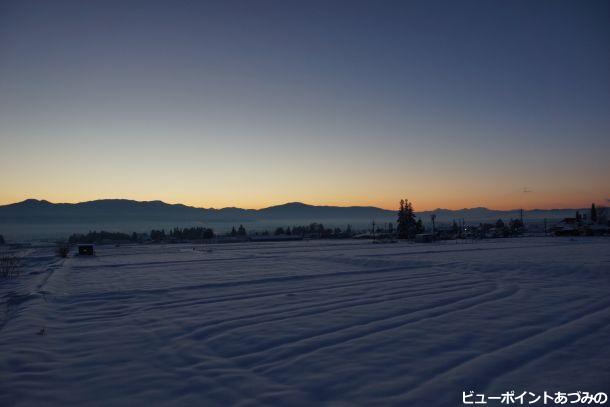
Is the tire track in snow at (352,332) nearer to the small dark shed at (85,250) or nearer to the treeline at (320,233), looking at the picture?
the small dark shed at (85,250)

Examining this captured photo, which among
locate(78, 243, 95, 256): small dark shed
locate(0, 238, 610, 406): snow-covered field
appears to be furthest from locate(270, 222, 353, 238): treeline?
locate(0, 238, 610, 406): snow-covered field

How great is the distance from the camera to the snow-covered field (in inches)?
155

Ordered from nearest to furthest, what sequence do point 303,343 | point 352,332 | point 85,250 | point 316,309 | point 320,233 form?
point 303,343 < point 352,332 < point 316,309 < point 85,250 < point 320,233

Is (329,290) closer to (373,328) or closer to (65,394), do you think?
(373,328)

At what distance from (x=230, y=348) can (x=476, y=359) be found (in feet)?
9.81

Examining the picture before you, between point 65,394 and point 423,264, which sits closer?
point 65,394

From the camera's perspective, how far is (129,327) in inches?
258

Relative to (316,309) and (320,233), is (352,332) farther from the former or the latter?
(320,233)

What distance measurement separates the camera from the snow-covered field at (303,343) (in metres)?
3.95

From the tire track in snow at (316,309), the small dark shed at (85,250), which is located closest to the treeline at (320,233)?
the small dark shed at (85,250)

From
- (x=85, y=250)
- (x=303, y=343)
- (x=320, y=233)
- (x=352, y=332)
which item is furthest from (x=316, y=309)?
(x=320, y=233)

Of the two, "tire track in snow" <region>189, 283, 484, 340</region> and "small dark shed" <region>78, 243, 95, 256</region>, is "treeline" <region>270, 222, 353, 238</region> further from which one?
"tire track in snow" <region>189, 283, 484, 340</region>

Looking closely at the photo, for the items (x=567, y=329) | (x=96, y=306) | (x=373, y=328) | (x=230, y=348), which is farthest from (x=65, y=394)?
(x=567, y=329)

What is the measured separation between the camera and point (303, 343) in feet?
17.8
